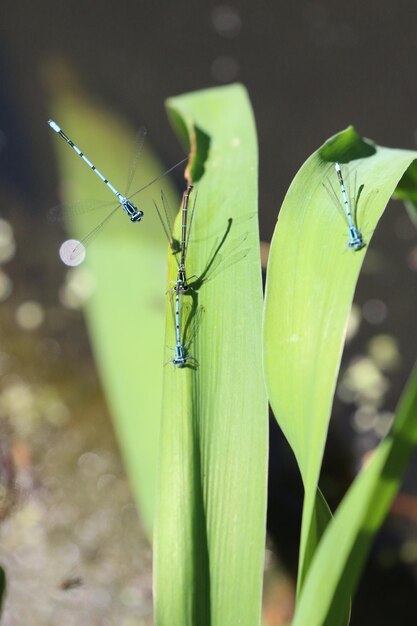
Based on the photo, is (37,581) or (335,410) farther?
(335,410)

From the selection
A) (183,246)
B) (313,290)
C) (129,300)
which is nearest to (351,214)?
(313,290)

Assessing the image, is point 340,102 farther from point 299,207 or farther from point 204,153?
point 299,207

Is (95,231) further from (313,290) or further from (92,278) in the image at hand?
(313,290)

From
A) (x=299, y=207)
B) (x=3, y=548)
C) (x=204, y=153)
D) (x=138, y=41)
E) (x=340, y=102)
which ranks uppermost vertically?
(x=138, y=41)

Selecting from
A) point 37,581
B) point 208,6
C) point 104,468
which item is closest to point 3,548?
point 37,581

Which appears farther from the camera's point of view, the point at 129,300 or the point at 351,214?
the point at 129,300
